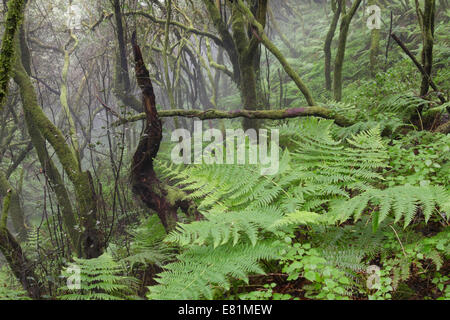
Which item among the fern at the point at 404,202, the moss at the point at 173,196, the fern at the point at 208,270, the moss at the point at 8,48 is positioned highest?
the moss at the point at 8,48

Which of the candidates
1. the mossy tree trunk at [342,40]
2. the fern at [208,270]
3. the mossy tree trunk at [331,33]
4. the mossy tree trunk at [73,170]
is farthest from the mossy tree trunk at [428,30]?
the mossy tree trunk at [73,170]

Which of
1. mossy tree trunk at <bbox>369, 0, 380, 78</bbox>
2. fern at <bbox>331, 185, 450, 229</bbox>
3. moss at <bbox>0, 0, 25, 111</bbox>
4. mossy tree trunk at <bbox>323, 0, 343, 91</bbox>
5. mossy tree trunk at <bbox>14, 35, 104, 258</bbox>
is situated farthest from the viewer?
mossy tree trunk at <bbox>369, 0, 380, 78</bbox>

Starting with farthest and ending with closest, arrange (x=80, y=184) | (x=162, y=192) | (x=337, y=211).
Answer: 1. (x=80, y=184)
2. (x=162, y=192)
3. (x=337, y=211)

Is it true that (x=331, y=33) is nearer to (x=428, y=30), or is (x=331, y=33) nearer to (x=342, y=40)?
(x=342, y=40)

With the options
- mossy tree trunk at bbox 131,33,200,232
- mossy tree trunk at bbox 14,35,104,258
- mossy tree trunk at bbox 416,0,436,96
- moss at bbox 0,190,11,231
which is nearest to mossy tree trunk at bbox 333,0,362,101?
mossy tree trunk at bbox 416,0,436,96

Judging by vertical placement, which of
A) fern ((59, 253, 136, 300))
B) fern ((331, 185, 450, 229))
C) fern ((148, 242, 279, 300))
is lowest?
fern ((59, 253, 136, 300))

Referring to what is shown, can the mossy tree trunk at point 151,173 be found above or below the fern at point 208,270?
above

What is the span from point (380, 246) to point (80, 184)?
3.32 meters

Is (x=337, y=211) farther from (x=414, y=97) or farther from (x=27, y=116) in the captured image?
(x=27, y=116)

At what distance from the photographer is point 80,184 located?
142 inches

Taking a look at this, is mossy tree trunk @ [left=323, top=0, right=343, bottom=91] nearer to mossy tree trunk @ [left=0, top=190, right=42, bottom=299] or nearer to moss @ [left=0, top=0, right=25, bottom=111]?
moss @ [left=0, top=0, right=25, bottom=111]

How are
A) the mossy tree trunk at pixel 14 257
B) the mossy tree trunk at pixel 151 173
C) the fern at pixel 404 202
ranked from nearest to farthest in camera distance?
the fern at pixel 404 202, the mossy tree trunk at pixel 14 257, the mossy tree trunk at pixel 151 173

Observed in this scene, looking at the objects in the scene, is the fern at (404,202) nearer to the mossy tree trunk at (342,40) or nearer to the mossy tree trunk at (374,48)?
the mossy tree trunk at (342,40)
